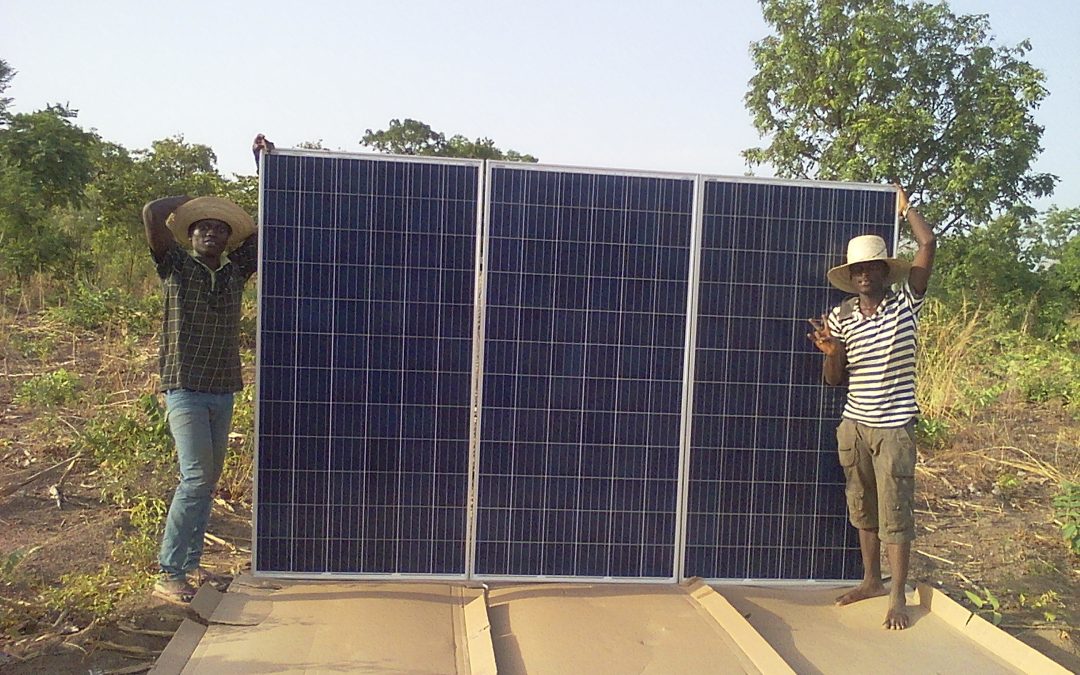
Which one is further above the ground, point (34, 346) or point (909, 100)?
point (909, 100)

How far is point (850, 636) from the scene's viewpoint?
425 cm

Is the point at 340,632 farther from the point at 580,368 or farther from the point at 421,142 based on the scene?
the point at 421,142

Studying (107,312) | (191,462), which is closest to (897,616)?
(191,462)

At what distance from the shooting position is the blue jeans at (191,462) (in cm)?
421

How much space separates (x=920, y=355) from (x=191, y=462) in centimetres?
859

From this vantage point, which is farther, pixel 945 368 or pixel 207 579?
pixel 945 368

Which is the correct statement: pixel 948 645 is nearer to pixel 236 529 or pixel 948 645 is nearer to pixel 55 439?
pixel 236 529

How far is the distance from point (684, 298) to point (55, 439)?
213 inches

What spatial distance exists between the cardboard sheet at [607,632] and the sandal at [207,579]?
1559 mm

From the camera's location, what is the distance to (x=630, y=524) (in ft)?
15.5

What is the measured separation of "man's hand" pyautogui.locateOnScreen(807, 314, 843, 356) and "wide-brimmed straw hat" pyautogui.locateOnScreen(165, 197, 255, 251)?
10.7ft

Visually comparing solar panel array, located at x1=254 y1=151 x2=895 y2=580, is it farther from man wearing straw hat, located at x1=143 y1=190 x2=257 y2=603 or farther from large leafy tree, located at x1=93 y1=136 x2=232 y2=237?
large leafy tree, located at x1=93 y1=136 x2=232 y2=237

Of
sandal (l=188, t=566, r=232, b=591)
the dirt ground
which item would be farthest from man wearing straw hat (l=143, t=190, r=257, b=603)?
the dirt ground

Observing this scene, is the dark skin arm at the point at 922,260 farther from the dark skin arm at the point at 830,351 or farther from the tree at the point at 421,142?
the tree at the point at 421,142
